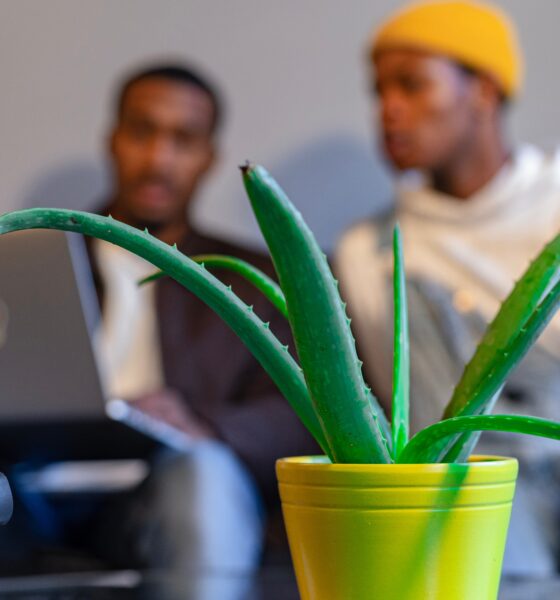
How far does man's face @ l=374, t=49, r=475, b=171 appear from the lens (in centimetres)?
148

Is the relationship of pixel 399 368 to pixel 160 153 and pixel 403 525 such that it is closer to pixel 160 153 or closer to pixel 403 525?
pixel 403 525

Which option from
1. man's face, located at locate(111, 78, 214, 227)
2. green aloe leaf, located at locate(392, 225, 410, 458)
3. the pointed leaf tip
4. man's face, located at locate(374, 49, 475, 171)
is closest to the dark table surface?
green aloe leaf, located at locate(392, 225, 410, 458)

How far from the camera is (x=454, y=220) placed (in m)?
1.39

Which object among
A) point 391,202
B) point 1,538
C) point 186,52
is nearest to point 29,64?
point 186,52

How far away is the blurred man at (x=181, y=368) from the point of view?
0.94 meters

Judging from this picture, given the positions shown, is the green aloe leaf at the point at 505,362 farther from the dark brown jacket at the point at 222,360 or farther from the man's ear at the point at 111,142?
the man's ear at the point at 111,142

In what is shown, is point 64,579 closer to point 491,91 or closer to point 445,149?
point 445,149

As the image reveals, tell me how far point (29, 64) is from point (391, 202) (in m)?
0.70

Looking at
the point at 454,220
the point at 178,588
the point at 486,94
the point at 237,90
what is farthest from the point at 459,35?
the point at 178,588

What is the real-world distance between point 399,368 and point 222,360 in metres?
1.13

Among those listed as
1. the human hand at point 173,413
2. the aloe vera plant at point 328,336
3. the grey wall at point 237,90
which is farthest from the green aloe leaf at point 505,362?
the grey wall at point 237,90

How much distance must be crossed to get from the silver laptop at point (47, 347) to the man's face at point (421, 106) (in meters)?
0.80

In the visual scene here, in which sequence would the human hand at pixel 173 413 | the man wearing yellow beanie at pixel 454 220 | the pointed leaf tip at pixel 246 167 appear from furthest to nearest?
1. the man wearing yellow beanie at pixel 454 220
2. the human hand at pixel 173 413
3. the pointed leaf tip at pixel 246 167

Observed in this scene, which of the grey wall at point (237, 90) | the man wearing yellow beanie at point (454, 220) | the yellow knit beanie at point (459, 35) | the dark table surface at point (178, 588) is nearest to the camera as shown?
the dark table surface at point (178, 588)
